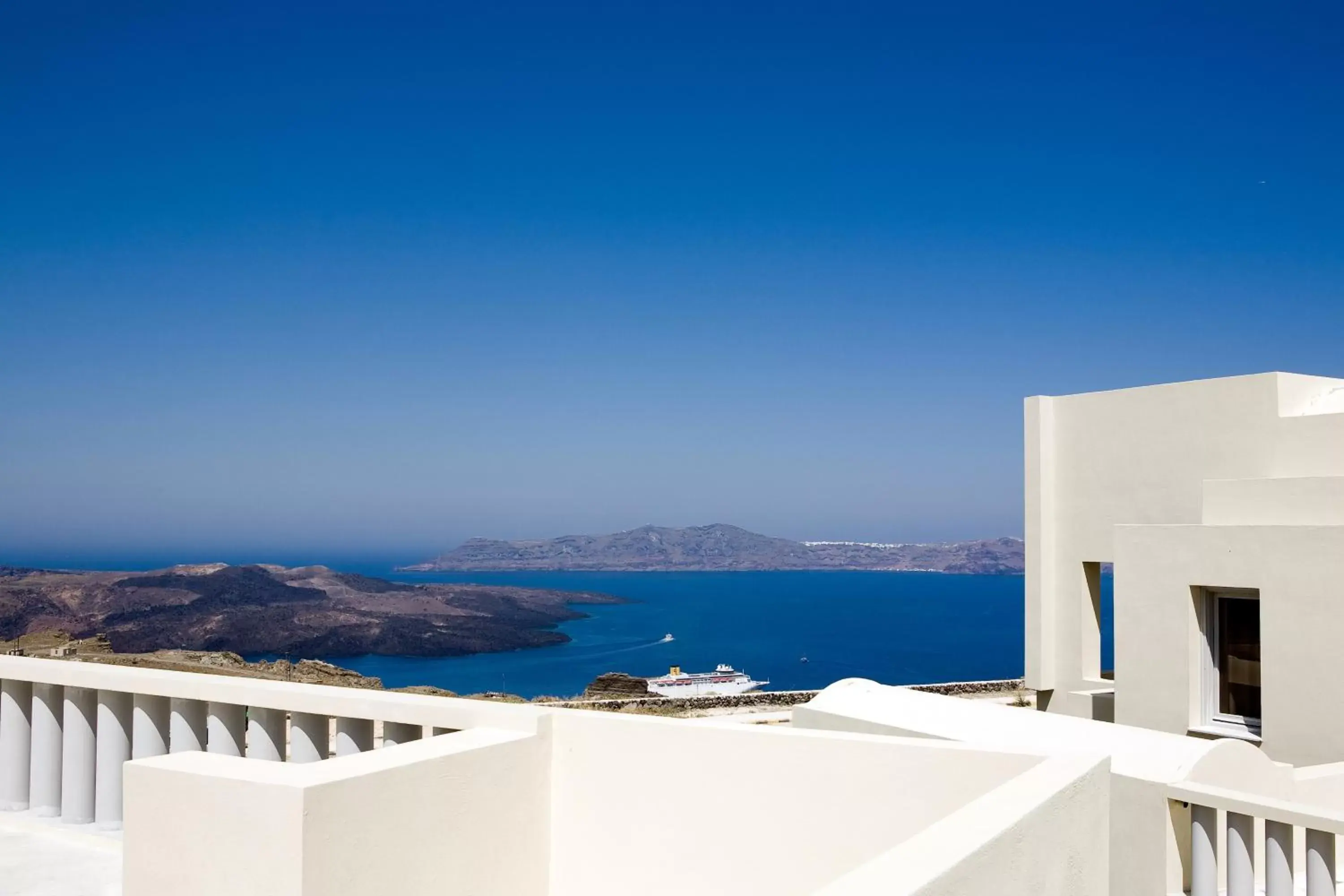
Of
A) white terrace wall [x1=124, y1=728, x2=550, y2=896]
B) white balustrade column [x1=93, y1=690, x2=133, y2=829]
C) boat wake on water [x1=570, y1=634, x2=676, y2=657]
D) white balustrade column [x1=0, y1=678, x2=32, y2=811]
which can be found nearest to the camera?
white terrace wall [x1=124, y1=728, x2=550, y2=896]

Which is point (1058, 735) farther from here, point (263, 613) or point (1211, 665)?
point (263, 613)

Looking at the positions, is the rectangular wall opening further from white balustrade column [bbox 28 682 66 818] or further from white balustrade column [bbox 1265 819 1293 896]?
white balustrade column [bbox 28 682 66 818]

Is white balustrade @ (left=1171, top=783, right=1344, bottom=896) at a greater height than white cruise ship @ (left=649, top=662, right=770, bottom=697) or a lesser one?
greater

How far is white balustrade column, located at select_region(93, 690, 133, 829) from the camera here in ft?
16.4

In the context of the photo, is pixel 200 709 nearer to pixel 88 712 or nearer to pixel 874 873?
pixel 88 712

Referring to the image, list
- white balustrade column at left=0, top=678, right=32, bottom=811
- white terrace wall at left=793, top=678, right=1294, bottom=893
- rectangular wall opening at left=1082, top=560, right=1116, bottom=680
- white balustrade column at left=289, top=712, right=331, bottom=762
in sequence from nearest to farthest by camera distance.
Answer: white balustrade column at left=289, top=712, right=331, bottom=762 → white balustrade column at left=0, top=678, right=32, bottom=811 → white terrace wall at left=793, top=678, right=1294, bottom=893 → rectangular wall opening at left=1082, top=560, right=1116, bottom=680

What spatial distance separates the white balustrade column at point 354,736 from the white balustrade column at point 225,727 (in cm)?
62

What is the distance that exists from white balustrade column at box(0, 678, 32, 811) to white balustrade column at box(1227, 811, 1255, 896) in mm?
5633

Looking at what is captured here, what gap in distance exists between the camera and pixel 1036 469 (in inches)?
551

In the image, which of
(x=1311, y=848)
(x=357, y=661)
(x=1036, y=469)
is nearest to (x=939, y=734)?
(x=1311, y=848)

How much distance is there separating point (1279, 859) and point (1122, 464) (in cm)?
894

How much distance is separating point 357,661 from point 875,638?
61450 millimetres

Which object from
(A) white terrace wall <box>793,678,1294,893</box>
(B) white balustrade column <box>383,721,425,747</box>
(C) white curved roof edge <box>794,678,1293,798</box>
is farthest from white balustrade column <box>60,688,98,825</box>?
(C) white curved roof edge <box>794,678,1293,798</box>

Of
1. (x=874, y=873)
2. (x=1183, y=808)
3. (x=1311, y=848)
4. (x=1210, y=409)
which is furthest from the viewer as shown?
(x=1210, y=409)
